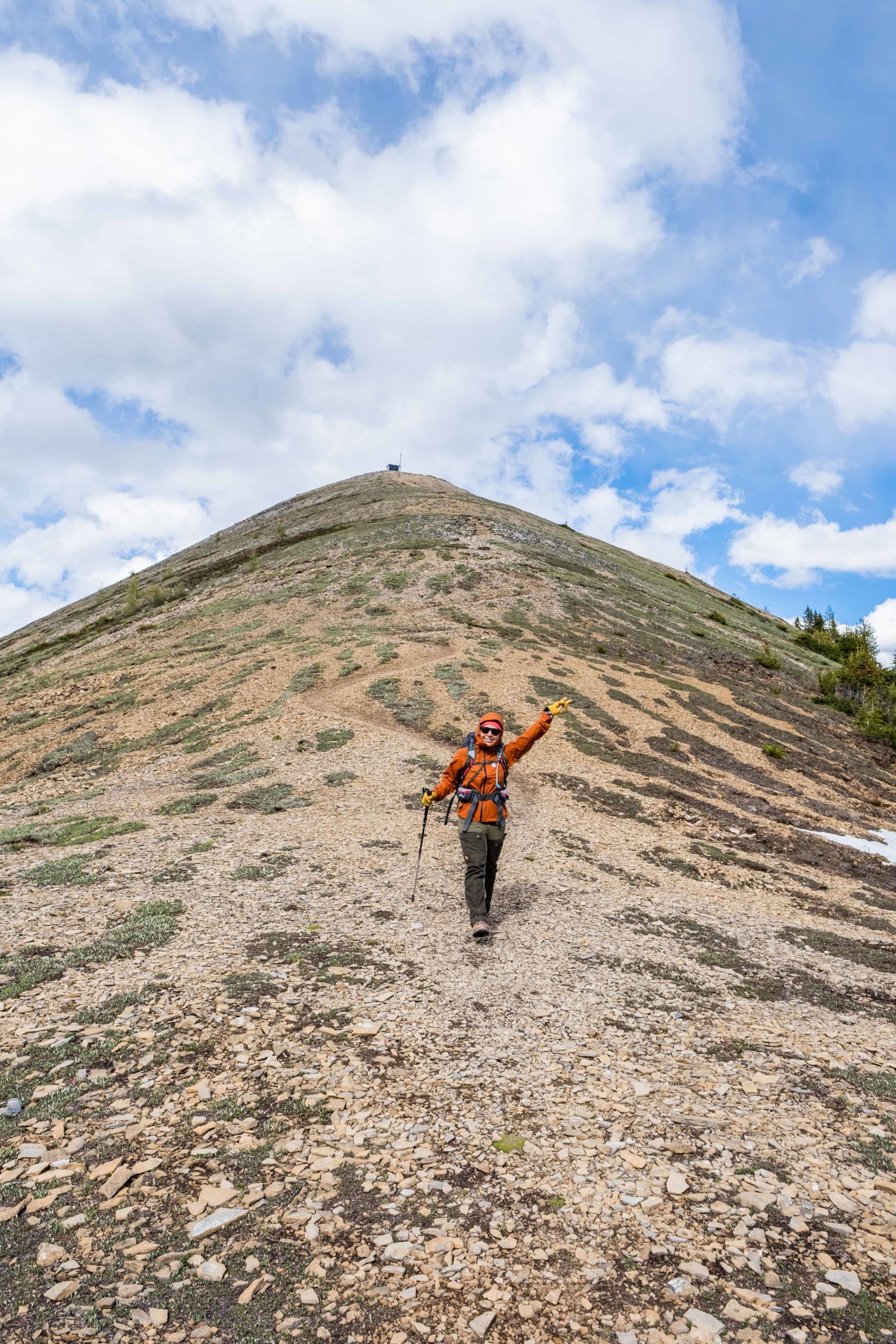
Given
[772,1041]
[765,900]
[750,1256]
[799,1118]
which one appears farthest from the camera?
[765,900]

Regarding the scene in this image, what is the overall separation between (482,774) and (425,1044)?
4514 millimetres

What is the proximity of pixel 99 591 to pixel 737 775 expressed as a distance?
237 ft

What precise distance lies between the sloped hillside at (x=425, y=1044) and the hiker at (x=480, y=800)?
0.76m

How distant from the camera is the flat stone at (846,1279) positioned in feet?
16.7

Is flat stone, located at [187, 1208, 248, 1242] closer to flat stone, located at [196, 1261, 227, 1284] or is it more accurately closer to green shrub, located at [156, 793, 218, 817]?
flat stone, located at [196, 1261, 227, 1284]

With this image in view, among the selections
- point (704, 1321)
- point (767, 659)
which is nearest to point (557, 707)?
point (704, 1321)

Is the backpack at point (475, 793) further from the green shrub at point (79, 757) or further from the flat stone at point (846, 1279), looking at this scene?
the green shrub at point (79, 757)

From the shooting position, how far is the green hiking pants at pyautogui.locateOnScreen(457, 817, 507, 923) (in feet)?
38.4

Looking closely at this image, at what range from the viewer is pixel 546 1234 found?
18.1ft

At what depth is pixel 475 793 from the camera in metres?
11.8

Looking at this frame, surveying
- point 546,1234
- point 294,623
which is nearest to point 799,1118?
point 546,1234

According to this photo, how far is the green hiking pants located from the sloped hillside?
564mm

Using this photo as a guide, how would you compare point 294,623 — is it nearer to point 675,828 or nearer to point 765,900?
point 675,828

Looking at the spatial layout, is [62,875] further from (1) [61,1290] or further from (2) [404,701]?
(2) [404,701]
